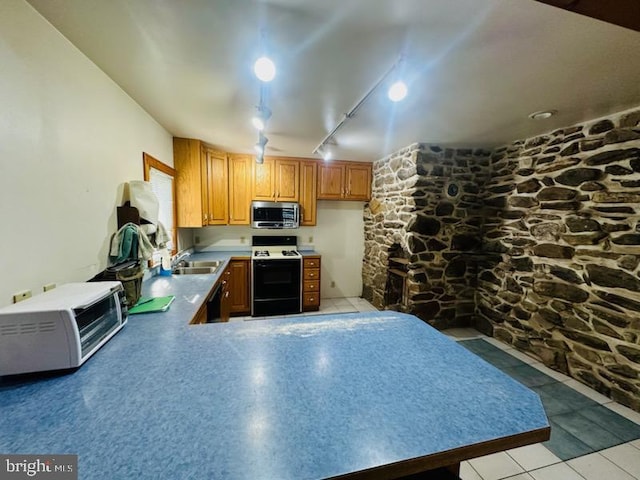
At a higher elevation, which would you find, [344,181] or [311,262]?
[344,181]

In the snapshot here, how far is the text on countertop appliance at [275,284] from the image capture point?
3689 mm

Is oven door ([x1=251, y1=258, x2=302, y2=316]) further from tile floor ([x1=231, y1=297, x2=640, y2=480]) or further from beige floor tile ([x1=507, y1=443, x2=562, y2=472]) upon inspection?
beige floor tile ([x1=507, y1=443, x2=562, y2=472])

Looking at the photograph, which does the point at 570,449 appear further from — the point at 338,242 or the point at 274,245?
the point at 274,245

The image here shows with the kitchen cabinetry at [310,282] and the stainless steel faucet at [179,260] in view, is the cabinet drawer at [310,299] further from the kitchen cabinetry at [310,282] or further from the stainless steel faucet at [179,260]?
the stainless steel faucet at [179,260]

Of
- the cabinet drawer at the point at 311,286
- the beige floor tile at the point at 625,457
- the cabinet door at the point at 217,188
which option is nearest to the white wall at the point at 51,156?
the cabinet door at the point at 217,188

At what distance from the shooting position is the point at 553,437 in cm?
181

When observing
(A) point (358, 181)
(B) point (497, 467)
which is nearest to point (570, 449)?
(B) point (497, 467)

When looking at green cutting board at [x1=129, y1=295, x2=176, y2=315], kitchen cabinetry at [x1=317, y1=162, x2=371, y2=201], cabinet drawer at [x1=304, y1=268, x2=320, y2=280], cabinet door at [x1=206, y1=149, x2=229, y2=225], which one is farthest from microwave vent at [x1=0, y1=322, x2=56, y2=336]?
kitchen cabinetry at [x1=317, y1=162, x2=371, y2=201]

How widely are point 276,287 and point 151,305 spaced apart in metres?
2.18

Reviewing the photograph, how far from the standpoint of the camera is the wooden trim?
2.06 feet

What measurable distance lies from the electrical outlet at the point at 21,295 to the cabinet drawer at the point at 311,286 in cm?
304

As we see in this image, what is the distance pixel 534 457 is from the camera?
5.47 feet

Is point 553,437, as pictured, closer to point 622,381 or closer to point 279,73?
point 622,381

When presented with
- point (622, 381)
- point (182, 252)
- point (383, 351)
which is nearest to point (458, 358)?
point (383, 351)
